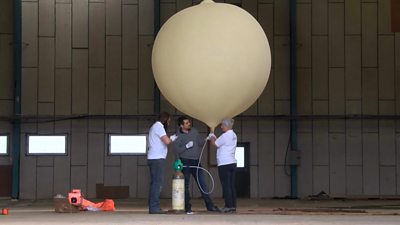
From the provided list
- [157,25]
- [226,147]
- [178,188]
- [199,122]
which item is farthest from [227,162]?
[157,25]

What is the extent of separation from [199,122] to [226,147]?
5651 mm

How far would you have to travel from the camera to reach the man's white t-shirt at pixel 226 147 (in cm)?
1048

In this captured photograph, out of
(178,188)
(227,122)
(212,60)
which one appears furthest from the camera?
(178,188)

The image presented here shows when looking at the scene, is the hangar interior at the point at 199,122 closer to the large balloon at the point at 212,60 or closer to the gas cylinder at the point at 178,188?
the gas cylinder at the point at 178,188

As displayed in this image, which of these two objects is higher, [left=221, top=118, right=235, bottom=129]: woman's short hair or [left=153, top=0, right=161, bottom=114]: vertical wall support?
[left=153, top=0, right=161, bottom=114]: vertical wall support

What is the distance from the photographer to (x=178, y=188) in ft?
34.1

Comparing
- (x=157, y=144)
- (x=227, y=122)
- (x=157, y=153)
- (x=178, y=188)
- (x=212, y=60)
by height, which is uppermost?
(x=212, y=60)

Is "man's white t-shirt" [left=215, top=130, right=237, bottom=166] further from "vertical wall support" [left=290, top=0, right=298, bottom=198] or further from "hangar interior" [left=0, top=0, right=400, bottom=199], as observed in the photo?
"vertical wall support" [left=290, top=0, right=298, bottom=198]

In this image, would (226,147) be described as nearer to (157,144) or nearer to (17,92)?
(157,144)

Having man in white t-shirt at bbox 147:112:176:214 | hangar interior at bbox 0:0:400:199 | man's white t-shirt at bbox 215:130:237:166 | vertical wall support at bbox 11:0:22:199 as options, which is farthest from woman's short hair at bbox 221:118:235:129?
vertical wall support at bbox 11:0:22:199

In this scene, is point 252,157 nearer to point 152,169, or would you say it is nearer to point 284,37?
point 284,37

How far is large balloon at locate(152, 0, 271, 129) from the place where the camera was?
8.71 metres

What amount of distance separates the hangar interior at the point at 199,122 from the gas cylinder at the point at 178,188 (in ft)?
17.9

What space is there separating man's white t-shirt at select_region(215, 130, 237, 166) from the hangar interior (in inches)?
212
